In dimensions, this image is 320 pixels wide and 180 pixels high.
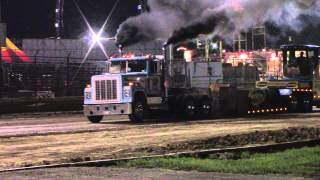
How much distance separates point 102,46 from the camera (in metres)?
52.0

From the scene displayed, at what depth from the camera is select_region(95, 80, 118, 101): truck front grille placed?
84.8 feet

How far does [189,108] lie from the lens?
2872 centimetres

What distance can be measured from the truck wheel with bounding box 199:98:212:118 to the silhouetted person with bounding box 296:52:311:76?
7616 millimetres

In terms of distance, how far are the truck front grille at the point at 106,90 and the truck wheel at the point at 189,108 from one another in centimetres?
407

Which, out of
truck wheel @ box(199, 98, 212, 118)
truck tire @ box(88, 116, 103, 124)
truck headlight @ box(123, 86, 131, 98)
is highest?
truck headlight @ box(123, 86, 131, 98)

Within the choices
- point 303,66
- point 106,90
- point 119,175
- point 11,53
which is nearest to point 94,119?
point 106,90

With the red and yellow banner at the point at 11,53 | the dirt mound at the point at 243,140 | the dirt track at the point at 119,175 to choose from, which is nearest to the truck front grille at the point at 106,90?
the dirt mound at the point at 243,140

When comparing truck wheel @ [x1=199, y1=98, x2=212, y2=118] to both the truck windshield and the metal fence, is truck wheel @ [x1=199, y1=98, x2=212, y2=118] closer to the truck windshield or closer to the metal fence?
the truck windshield

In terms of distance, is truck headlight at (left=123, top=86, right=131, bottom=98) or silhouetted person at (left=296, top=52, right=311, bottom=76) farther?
silhouetted person at (left=296, top=52, right=311, bottom=76)

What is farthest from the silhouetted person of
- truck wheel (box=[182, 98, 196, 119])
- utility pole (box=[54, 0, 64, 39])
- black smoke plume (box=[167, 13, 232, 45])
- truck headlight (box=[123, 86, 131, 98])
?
utility pole (box=[54, 0, 64, 39])

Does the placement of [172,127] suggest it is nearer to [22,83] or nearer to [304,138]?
[304,138]

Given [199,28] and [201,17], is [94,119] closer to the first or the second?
[199,28]


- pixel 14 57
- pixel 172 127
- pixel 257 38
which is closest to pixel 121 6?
pixel 257 38

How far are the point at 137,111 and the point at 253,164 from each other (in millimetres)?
13925
